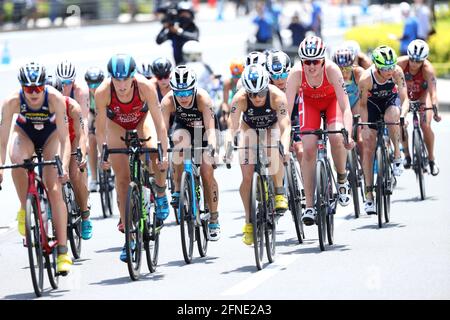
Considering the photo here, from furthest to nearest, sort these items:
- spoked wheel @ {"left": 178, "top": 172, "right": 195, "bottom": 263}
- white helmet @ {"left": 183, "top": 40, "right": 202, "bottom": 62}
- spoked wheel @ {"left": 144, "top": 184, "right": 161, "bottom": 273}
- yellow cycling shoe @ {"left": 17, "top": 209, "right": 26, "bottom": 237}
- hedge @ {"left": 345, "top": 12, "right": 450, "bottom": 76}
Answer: hedge @ {"left": 345, "top": 12, "right": 450, "bottom": 76}, white helmet @ {"left": 183, "top": 40, "right": 202, "bottom": 62}, spoked wheel @ {"left": 178, "top": 172, "right": 195, "bottom": 263}, spoked wheel @ {"left": 144, "top": 184, "right": 161, "bottom": 273}, yellow cycling shoe @ {"left": 17, "top": 209, "right": 26, "bottom": 237}

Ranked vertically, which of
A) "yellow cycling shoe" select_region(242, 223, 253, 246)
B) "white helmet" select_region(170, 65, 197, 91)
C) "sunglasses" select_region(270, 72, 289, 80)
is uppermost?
"sunglasses" select_region(270, 72, 289, 80)

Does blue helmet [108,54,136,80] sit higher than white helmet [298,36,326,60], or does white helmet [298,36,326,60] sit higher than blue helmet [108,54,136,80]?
white helmet [298,36,326,60]

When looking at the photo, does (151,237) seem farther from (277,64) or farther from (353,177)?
(353,177)

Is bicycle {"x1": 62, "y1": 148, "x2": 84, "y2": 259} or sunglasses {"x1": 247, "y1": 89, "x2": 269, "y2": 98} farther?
bicycle {"x1": 62, "y1": 148, "x2": 84, "y2": 259}

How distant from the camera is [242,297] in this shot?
36.6ft

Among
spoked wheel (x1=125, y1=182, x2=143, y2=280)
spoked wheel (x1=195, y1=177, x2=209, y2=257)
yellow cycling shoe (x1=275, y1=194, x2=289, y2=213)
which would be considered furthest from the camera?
yellow cycling shoe (x1=275, y1=194, x2=289, y2=213)

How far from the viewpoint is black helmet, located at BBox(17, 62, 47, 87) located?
1189 cm

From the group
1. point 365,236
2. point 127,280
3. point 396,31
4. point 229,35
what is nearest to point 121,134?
point 127,280

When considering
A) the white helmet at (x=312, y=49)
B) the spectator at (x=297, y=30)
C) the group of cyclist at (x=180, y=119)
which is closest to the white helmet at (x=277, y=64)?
the group of cyclist at (x=180, y=119)

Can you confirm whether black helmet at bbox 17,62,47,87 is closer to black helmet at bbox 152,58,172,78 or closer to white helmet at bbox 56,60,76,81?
white helmet at bbox 56,60,76,81

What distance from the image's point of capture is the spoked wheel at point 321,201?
13.3m

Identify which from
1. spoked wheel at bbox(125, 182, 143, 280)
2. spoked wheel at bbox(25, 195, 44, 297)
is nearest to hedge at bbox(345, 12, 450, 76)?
spoked wheel at bbox(125, 182, 143, 280)

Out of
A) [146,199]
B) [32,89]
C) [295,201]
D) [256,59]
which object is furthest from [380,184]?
[32,89]

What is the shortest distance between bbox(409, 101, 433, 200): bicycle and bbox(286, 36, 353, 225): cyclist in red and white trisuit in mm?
2424
